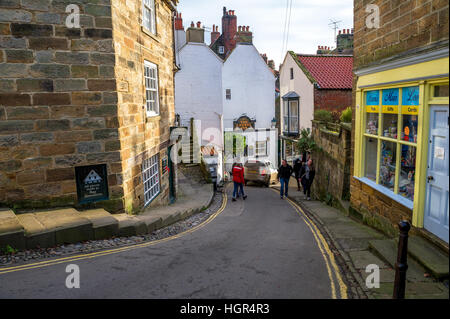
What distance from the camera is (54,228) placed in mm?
6742

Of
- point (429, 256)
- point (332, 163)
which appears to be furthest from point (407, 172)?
point (332, 163)

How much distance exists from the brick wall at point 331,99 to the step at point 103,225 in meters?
16.7

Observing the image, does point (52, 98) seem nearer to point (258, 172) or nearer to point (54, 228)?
point (54, 228)

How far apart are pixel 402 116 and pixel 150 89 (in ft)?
25.2

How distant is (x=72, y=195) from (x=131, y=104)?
2.80 m

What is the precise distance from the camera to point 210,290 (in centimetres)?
491

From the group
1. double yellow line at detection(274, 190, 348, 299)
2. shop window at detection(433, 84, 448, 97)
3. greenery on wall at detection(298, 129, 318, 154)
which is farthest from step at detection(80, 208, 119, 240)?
greenery on wall at detection(298, 129, 318, 154)

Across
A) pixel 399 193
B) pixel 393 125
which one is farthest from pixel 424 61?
pixel 399 193

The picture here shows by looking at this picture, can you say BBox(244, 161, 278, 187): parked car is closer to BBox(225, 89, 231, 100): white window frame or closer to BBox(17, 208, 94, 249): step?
BBox(225, 89, 231, 100): white window frame

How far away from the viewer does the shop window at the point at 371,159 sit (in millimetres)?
8328

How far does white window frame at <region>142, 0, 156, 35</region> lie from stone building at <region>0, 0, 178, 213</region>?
1.44 metres

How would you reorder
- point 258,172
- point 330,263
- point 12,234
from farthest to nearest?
point 258,172, point 12,234, point 330,263

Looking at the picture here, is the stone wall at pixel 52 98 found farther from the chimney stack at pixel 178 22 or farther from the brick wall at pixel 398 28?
the chimney stack at pixel 178 22

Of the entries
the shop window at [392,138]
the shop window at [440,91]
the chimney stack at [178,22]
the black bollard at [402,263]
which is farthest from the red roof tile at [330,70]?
the black bollard at [402,263]
